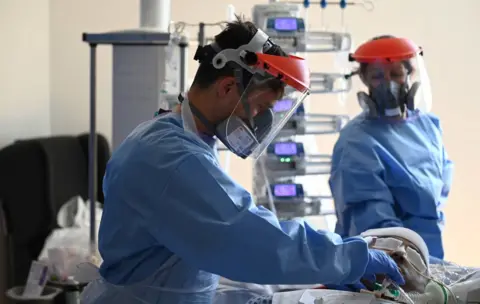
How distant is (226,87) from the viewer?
1589 millimetres

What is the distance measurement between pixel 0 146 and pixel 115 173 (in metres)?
1.98

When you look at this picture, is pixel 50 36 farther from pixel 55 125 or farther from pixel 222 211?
pixel 222 211

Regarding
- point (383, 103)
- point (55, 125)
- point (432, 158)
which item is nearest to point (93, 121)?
point (55, 125)

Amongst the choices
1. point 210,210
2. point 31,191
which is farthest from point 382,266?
point 31,191

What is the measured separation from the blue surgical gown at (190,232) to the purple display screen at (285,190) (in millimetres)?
1255

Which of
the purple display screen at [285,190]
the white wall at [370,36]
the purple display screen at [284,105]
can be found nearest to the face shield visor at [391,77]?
the purple display screen at [285,190]

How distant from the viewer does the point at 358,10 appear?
383 cm

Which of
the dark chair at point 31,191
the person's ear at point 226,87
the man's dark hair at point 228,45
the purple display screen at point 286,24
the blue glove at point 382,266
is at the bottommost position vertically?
the dark chair at point 31,191

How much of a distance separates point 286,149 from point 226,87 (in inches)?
52.1

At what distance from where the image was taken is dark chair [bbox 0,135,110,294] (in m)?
3.26

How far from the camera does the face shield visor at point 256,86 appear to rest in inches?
61.9

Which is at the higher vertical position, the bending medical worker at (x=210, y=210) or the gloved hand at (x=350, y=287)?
the bending medical worker at (x=210, y=210)

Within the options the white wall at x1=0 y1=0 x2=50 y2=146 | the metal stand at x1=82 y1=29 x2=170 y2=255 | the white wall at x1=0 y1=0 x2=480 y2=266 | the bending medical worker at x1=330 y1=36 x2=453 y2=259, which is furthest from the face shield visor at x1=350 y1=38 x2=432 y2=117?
the white wall at x1=0 y1=0 x2=50 y2=146

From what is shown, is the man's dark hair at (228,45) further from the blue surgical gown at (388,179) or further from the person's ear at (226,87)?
the blue surgical gown at (388,179)
